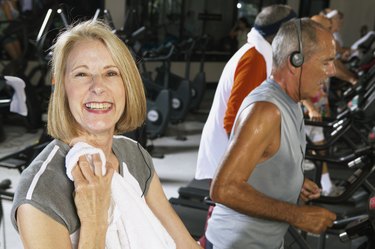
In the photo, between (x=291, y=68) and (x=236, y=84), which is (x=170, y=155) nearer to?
(x=236, y=84)

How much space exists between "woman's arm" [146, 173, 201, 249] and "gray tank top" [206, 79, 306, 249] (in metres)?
0.31

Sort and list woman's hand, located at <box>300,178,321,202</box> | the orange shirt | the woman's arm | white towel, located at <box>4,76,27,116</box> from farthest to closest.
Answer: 1. white towel, located at <box>4,76,27,116</box>
2. the orange shirt
3. woman's hand, located at <box>300,178,321,202</box>
4. the woman's arm

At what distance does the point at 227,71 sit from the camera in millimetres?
2523

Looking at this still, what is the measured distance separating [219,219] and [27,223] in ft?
2.94

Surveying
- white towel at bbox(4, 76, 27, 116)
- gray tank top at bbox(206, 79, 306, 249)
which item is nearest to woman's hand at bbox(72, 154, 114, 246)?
gray tank top at bbox(206, 79, 306, 249)

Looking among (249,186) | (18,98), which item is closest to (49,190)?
(249,186)

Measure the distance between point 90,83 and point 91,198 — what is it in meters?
0.28

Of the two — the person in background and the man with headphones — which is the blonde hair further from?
the person in background

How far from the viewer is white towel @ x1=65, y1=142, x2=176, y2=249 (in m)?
1.00

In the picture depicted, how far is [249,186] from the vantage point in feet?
4.96

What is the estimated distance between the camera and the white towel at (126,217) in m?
1.00

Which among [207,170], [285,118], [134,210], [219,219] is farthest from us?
[207,170]

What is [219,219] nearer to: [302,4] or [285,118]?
[285,118]

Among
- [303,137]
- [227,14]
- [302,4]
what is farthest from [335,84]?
[303,137]
